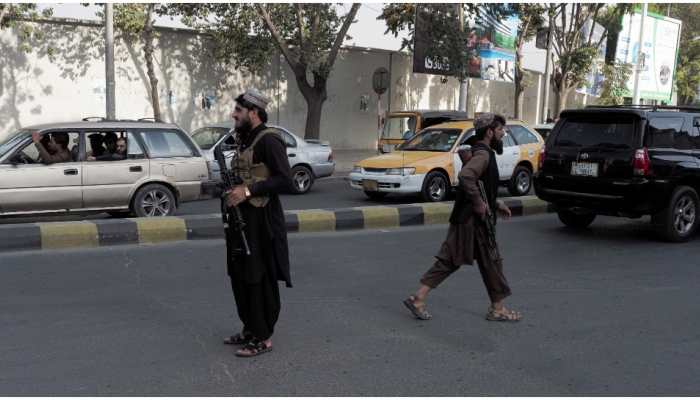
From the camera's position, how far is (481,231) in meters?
5.50

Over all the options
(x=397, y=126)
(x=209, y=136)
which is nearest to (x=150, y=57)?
(x=209, y=136)

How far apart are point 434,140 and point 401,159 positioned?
104 cm

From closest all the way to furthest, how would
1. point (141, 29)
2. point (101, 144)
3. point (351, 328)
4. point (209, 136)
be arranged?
point (351, 328)
point (101, 144)
point (209, 136)
point (141, 29)

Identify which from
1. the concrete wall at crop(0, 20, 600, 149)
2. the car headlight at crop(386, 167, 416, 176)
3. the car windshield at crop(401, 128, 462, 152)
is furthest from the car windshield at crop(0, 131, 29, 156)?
the concrete wall at crop(0, 20, 600, 149)

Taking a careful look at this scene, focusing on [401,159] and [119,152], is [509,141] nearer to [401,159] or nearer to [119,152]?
[401,159]

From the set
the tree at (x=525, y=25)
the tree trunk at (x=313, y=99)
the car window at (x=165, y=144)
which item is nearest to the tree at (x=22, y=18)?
the tree trunk at (x=313, y=99)

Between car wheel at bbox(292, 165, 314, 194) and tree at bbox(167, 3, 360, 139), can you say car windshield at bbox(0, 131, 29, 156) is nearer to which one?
car wheel at bbox(292, 165, 314, 194)

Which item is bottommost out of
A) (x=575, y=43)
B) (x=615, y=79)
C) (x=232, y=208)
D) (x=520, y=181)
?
(x=520, y=181)

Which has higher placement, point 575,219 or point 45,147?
point 45,147

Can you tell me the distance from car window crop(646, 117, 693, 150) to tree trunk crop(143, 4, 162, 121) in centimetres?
1461

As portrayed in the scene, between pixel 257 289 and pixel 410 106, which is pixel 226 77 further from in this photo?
pixel 257 289

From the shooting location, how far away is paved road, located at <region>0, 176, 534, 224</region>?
10563mm

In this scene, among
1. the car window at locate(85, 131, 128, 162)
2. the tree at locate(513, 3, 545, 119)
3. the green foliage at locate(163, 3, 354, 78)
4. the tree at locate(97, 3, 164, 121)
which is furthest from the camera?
the tree at locate(513, 3, 545, 119)

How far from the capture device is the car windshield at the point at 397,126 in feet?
57.7
